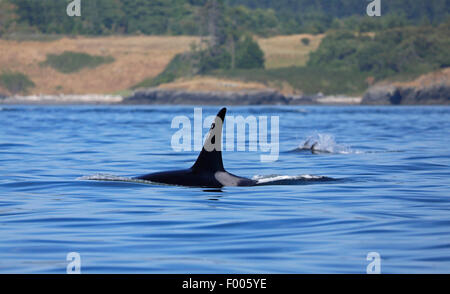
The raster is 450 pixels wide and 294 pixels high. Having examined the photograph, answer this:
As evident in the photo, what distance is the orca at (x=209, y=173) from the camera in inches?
630

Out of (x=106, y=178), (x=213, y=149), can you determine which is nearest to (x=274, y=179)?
(x=213, y=149)

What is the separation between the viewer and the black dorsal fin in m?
15.8

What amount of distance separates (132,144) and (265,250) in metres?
22.9

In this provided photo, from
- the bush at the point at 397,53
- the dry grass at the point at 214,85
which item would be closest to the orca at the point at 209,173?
the dry grass at the point at 214,85

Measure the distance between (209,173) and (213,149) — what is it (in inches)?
33.7

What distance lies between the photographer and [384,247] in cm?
1104

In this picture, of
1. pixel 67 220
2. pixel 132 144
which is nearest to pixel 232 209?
pixel 67 220

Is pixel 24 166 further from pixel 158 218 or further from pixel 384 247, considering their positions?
pixel 384 247

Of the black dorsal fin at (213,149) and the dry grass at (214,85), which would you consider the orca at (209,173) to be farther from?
the dry grass at (214,85)

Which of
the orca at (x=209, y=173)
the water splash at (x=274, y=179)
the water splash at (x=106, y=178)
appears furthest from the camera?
the water splash at (x=274, y=179)

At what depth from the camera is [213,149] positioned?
16125 mm
